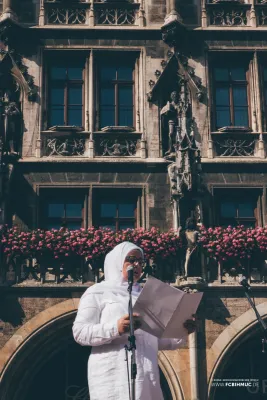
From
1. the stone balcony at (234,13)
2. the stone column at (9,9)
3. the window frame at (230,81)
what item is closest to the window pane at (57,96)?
the stone column at (9,9)

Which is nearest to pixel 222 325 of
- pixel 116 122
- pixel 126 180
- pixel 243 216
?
pixel 243 216

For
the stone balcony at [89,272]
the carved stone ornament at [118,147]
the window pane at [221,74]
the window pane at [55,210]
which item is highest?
the window pane at [221,74]

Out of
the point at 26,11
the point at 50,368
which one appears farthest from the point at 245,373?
the point at 26,11

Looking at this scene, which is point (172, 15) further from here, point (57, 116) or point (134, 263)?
point (134, 263)

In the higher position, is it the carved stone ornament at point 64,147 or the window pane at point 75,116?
the window pane at point 75,116

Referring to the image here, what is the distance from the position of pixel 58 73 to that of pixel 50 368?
6182 mm

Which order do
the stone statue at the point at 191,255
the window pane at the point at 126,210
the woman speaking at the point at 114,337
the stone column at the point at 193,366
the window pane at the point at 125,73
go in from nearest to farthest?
the woman speaking at the point at 114,337 < the stone column at the point at 193,366 < the stone statue at the point at 191,255 < the window pane at the point at 126,210 < the window pane at the point at 125,73

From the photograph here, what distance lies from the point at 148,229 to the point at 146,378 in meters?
7.97

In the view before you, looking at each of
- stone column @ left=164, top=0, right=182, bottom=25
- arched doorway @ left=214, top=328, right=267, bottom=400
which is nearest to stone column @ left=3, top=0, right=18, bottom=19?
stone column @ left=164, top=0, right=182, bottom=25

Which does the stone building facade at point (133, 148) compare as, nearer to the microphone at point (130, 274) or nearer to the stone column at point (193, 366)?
the stone column at point (193, 366)

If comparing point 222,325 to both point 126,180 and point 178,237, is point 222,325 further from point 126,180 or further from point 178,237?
point 126,180

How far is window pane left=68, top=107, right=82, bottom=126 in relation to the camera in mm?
14805

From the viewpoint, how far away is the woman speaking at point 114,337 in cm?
561

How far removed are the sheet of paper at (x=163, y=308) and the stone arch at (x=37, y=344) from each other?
6.63m
